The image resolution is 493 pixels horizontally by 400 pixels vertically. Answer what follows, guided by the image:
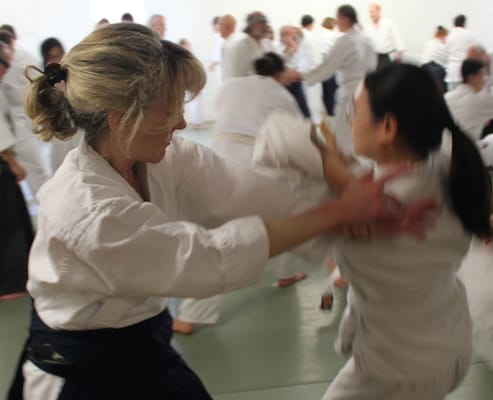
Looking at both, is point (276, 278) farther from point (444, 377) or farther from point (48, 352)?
point (48, 352)

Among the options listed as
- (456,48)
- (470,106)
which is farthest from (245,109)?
(456,48)

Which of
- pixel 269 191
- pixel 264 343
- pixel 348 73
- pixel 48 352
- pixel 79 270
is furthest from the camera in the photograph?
pixel 348 73

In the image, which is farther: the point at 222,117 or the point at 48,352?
the point at 222,117

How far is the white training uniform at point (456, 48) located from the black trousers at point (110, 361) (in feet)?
23.9

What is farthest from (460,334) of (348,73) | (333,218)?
(348,73)

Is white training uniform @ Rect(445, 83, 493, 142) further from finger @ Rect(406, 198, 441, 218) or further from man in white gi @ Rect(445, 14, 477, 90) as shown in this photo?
man in white gi @ Rect(445, 14, 477, 90)

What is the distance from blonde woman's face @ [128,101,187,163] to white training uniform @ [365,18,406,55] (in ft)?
25.7

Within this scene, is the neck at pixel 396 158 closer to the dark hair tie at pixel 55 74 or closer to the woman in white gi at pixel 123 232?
the woman in white gi at pixel 123 232

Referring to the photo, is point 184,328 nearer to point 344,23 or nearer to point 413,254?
point 413,254

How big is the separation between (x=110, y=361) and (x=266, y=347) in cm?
159

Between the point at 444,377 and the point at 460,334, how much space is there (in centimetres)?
11

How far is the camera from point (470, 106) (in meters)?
4.11

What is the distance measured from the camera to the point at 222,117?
323cm

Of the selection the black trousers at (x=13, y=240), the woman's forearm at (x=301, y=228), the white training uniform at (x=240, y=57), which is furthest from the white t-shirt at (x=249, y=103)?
the woman's forearm at (x=301, y=228)
